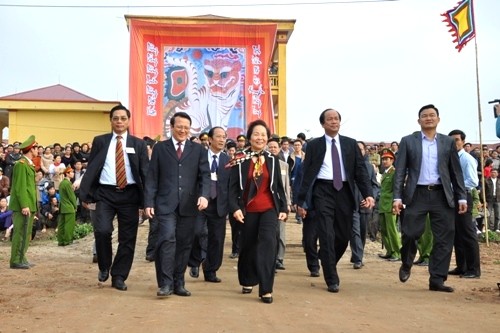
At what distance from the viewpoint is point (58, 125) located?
27.5 metres

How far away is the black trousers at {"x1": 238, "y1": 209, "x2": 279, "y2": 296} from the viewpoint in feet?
20.4

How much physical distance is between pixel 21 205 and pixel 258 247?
4.40 meters

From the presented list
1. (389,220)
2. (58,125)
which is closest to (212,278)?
(389,220)

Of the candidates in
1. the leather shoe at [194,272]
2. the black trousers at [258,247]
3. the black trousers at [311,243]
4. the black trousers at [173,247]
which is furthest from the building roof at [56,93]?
the black trousers at [258,247]

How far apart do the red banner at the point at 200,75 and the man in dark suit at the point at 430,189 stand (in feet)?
48.5

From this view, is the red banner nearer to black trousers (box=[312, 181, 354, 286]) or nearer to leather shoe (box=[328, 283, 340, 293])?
black trousers (box=[312, 181, 354, 286])

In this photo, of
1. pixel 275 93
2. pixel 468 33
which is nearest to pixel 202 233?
pixel 468 33

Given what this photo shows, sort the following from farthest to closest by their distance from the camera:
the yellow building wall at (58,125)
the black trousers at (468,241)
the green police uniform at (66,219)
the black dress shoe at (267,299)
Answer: the yellow building wall at (58,125)
the green police uniform at (66,219)
the black trousers at (468,241)
the black dress shoe at (267,299)

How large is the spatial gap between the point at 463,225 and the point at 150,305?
4600 millimetres

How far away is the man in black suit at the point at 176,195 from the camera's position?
629 cm

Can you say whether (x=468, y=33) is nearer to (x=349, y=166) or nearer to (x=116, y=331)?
Answer: (x=349, y=166)

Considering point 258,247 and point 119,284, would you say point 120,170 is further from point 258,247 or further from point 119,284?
point 258,247

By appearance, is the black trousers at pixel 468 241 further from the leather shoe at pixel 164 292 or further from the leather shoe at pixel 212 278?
the leather shoe at pixel 164 292

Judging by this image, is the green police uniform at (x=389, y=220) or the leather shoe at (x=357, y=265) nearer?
the leather shoe at (x=357, y=265)
